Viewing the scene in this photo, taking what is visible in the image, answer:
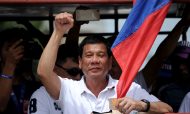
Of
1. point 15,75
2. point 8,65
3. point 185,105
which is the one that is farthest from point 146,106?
point 15,75

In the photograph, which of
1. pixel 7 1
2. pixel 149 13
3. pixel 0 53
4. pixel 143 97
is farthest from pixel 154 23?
pixel 0 53

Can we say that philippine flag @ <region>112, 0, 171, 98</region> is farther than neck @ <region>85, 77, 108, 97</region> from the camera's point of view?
No

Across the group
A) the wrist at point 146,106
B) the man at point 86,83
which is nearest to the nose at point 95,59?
the man at point 86,83

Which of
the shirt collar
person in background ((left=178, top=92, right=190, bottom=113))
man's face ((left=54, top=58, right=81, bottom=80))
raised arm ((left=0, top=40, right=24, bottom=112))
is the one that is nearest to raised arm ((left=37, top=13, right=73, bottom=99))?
the shirt collar

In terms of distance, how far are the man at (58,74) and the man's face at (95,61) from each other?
0.40 m

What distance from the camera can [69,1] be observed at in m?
5.04

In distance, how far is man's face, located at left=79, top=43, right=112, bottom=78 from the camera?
5121 mm

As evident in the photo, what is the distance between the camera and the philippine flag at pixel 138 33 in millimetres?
4969

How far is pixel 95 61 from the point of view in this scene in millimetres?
5117

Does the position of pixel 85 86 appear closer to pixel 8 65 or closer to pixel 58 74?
pixel 58 74

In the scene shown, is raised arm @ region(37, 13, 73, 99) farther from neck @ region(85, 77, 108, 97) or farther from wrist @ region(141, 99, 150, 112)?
wrist @ region(141, 99, 150, 112)

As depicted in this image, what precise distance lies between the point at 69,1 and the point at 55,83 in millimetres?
601

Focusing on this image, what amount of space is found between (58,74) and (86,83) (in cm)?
60

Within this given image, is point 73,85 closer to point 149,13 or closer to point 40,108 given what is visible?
point 40,108
